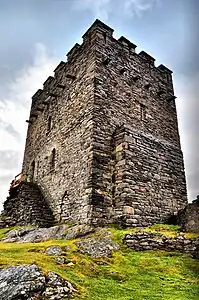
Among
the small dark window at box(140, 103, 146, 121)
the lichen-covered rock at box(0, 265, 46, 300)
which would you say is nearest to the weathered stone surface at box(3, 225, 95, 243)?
the lichen-covered rock at box(0, 265, 46, 300)

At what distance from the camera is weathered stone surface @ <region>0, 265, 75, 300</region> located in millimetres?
4469

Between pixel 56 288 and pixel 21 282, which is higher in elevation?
pixel 21 282

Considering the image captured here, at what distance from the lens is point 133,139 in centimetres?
1173

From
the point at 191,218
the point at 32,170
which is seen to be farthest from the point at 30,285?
the point at 32,170

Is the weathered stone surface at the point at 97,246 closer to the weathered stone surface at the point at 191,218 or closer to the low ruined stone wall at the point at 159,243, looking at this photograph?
the low ruined stone wall at the point at 159,243

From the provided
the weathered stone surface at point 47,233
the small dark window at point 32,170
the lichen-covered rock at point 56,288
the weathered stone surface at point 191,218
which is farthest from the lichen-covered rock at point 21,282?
the small dark window at point 32,170

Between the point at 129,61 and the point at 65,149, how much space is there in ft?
19.0

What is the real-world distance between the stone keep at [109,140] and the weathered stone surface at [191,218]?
97 centimetres

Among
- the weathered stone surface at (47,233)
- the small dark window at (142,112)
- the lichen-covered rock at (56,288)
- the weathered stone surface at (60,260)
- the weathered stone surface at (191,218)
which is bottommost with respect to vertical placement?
the lichen-covered rock at (56,288)

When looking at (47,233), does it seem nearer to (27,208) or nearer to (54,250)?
(54,250)

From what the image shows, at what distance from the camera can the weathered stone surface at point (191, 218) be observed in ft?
31.6

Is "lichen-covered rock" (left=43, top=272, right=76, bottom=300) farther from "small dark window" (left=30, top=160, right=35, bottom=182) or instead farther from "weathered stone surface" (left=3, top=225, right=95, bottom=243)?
"small dark window" (left=30, top=160, right=35, bottom=182)

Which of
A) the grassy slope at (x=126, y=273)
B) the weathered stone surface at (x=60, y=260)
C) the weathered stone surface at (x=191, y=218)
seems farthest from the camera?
the weathered stone surface at (x=191, y=218)

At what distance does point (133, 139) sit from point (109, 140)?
104 centimetres
